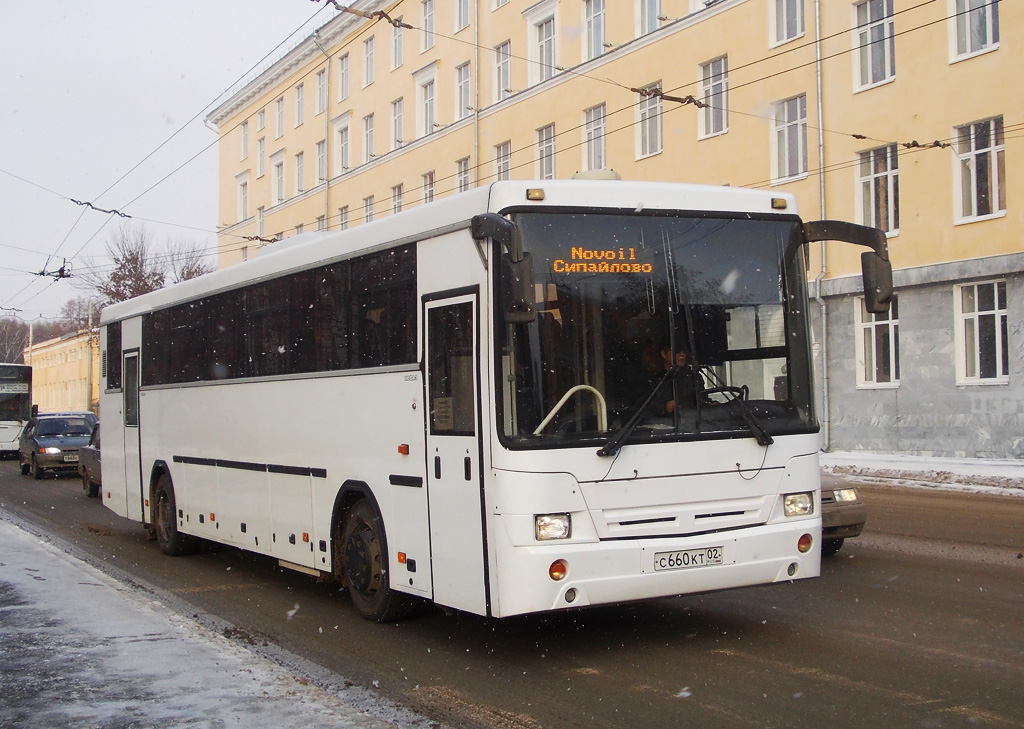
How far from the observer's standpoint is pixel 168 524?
13.1m

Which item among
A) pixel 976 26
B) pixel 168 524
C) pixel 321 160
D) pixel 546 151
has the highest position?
pixel 321 160

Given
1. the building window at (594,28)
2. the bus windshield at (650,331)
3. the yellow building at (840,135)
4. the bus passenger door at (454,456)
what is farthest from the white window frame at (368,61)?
the bus windshield at (650,331)

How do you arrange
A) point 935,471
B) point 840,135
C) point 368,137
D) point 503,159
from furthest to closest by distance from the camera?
point 368,137, point 503,159, point 840,135, point 935,471

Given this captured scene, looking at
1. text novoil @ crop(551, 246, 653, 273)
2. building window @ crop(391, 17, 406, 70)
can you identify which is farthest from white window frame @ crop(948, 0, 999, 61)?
building window @ crop(391, 17, 406, 70)

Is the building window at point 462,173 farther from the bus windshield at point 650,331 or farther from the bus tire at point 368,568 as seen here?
the bus windshield at point 650,331

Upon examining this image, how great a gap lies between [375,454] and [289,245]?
9.71 ft

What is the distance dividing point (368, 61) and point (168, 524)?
39.4 meters

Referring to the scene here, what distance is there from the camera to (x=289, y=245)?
34.3 ft

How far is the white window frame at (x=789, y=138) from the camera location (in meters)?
29.2

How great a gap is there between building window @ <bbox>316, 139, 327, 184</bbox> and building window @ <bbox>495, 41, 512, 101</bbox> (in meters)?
14.4

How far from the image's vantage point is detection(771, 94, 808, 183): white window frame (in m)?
29.2

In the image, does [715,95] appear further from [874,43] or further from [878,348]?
[878,348]

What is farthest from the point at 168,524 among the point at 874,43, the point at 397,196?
the point at 397,196

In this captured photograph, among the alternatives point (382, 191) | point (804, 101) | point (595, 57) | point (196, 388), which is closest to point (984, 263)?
point (804, 101)
